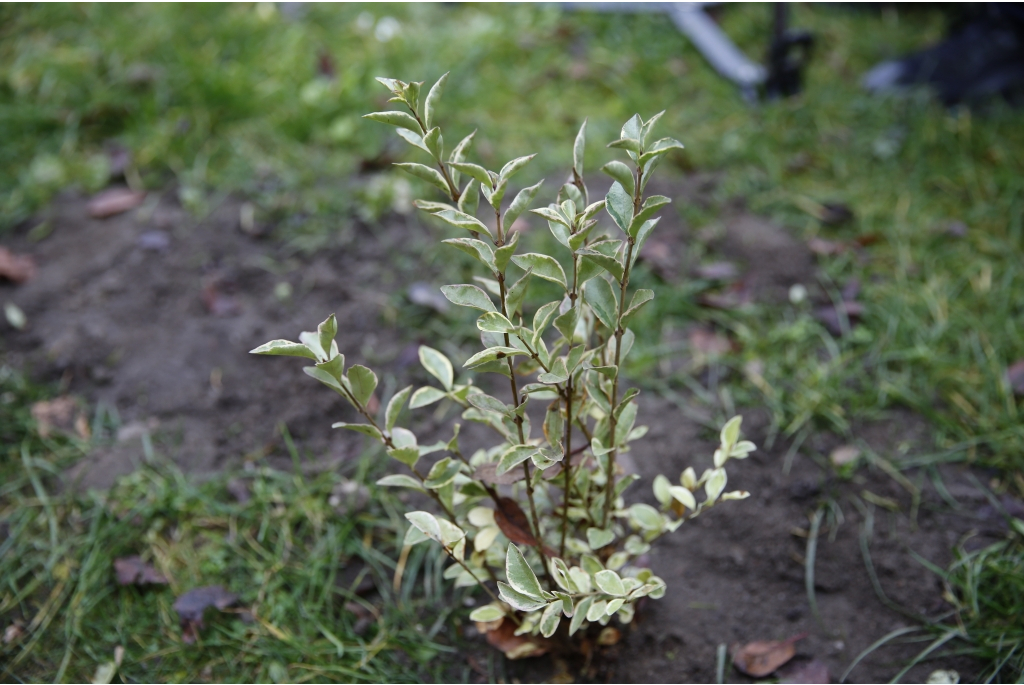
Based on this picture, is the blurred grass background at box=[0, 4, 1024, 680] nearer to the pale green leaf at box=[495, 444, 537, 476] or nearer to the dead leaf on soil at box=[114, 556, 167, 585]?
the dead leaf on soil at box=[114, 556, 167, 585]

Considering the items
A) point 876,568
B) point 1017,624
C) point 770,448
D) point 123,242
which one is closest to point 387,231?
point 123,242

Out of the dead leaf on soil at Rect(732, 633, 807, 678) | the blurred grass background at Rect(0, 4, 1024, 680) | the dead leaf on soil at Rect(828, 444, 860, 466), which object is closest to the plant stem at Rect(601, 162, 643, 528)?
the dead leaf on soil at Rect(732, 633, 807, 678)

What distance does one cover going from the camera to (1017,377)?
6.93ft

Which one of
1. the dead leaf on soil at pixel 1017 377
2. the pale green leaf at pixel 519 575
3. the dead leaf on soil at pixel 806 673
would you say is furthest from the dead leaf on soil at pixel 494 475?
the dead leaf on soil at pixel 1017 377

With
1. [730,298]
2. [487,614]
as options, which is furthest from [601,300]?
[730,298]

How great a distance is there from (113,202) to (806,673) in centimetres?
272

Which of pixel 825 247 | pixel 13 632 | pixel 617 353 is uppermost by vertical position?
pixel 617 353

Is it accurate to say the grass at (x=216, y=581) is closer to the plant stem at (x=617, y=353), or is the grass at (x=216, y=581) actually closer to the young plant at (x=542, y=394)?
the young plant at (x=542, y=394)

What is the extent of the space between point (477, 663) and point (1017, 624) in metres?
1.16

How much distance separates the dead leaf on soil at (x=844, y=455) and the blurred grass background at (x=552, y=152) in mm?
71

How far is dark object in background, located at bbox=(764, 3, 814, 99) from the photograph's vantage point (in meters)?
3.12

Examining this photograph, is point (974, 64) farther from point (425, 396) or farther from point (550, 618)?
point (550, 618)

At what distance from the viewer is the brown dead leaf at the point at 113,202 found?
9.09 feet

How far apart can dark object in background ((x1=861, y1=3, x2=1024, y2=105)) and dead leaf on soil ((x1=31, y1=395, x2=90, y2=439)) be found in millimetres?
3355
